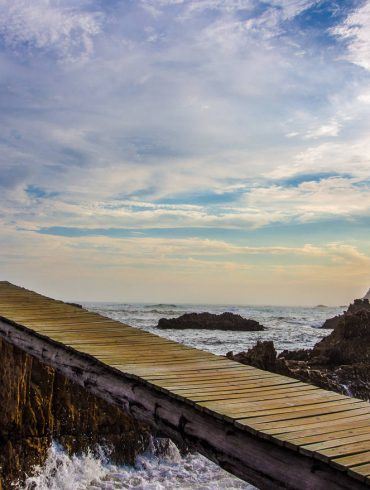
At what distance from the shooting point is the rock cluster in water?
11.2 meters

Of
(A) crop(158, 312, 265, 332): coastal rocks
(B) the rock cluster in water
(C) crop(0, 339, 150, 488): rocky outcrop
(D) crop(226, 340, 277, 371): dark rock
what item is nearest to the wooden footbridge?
(C) crop(0, 339, 150, 488): rocky outcrop

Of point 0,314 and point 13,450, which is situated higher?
point 0,314

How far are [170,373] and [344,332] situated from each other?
37.9ft

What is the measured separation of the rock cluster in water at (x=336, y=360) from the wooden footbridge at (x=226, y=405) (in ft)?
14.3

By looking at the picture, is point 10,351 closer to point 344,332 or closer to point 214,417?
point 214,417

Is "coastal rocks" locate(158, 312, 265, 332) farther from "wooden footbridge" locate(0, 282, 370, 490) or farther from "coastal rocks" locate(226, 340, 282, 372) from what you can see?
"wooden footbridge" locate(0, 282, 370, 490)

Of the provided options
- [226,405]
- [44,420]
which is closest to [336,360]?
[44,420]

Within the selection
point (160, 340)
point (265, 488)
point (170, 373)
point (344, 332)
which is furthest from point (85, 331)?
point (344, 332)

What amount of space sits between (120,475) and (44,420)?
1428 millimetres

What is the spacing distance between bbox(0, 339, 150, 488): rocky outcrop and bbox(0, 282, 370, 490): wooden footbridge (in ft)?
2.56

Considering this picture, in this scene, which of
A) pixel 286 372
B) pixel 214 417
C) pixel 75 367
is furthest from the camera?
pixel 286 372

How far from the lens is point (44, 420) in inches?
313

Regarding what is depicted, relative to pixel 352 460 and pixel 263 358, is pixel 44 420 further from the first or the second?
pixel 352 460

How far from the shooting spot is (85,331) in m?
7.85
